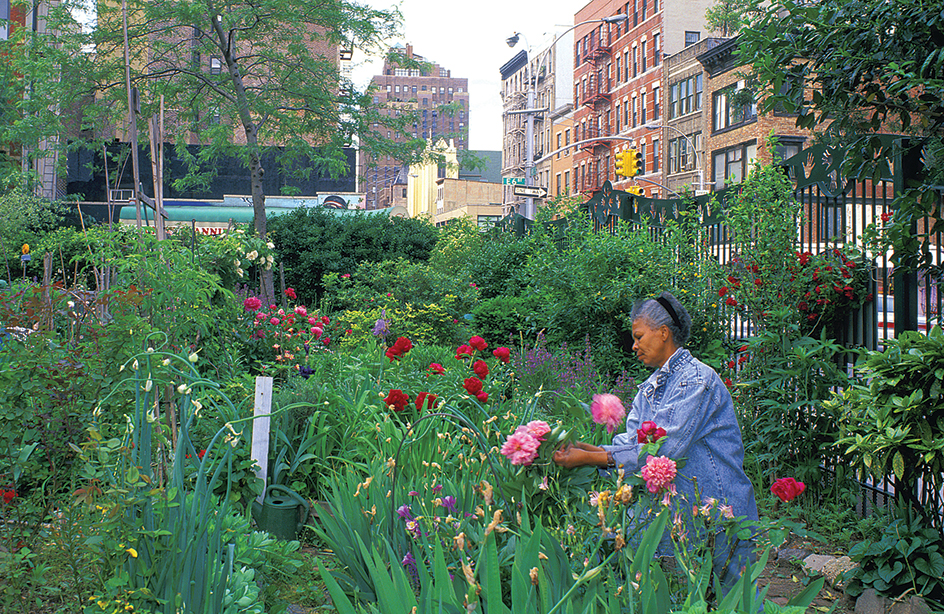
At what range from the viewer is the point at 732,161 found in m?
33.5

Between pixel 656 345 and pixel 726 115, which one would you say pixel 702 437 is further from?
pixel 726 115

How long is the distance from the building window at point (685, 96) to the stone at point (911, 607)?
3630cm

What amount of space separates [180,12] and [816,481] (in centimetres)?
1406

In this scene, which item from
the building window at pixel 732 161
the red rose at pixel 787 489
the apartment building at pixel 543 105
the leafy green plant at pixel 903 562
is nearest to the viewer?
the red rose at pixel 787 489

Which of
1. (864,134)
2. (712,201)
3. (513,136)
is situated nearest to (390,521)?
(864,134)

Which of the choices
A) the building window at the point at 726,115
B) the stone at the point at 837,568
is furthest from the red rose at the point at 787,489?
the building window at the point at 726,115

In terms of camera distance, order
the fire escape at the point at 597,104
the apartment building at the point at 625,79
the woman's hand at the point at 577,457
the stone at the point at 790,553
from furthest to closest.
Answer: the fire escape at the point at 597,104 < the apartment building at the point at 625,79 < the stone at the point at 790,553 < the woman's hand at the point at 577,457

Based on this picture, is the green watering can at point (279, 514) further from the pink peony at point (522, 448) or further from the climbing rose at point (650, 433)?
the climbing rose at point (650, 433)

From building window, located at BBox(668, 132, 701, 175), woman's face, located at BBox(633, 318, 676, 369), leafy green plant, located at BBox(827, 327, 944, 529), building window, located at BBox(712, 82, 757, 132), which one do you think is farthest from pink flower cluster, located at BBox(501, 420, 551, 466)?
building window, located at BBox(668, 132, 701, 175)

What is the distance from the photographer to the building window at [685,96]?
37.1 metres

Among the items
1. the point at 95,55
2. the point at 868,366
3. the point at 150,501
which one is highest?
the point at 95,55

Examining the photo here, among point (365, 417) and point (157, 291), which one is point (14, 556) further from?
point (365, 417)

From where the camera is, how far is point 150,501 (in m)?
2.52

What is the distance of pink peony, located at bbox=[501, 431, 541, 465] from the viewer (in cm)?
257
